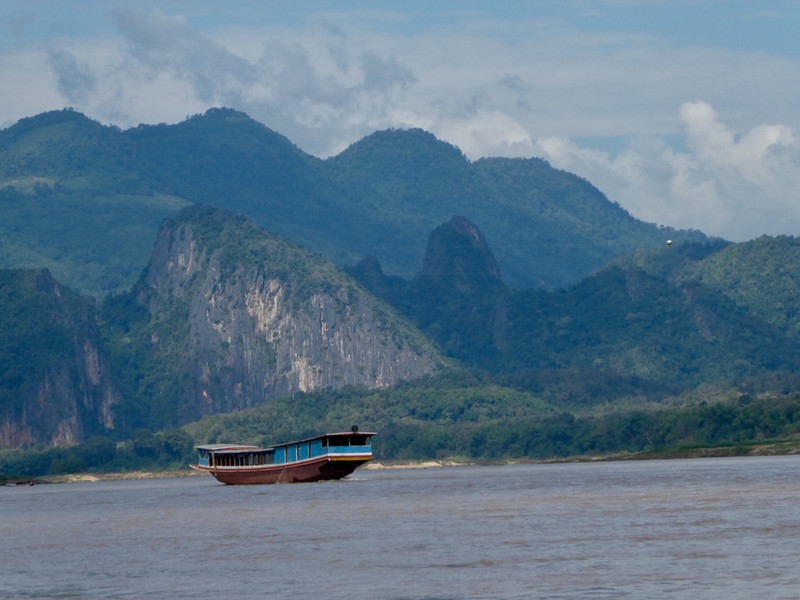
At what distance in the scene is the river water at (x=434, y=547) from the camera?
193 feet

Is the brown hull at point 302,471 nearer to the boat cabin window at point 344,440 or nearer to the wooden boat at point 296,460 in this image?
the wooden boat at point 296,460

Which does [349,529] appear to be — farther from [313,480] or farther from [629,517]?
[313,480]

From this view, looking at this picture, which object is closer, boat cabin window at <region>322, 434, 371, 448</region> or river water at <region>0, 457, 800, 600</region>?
river water at <region>0, 457, 800, 600</region>

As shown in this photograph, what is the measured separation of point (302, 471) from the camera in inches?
6373

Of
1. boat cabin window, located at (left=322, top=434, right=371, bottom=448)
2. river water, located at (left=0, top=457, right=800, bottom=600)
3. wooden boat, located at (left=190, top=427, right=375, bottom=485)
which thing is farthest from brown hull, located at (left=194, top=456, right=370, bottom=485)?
river water, located at (left=0, top=457, right=800, bottom=600)

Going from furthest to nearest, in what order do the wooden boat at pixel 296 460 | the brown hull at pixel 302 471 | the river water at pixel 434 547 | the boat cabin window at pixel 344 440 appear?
the brown hull at pixel 302 471 < the wooden boat at pixel 296 460 < the boat cabin window at pixel 344 440 < the river water at pixel 434 547

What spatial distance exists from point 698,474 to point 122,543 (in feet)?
254

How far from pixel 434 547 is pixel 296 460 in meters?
90.4

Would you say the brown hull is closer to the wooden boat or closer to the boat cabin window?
the wooden boat

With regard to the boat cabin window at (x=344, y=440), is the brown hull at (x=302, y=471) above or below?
below

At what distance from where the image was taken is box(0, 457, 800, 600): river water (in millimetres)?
58688

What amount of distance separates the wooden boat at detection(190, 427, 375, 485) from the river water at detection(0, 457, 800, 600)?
2944cm

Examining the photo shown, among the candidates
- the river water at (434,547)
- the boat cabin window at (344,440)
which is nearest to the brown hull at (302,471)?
the boat cabin window at (344,440)

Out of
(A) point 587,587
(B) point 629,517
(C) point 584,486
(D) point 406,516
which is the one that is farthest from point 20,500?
(A) point 587,587
